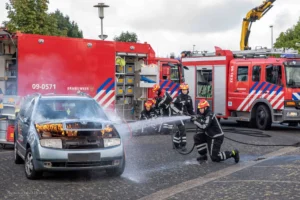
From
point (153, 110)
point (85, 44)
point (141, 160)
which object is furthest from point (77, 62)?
point (141, 160)

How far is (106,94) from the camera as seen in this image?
52.2ft

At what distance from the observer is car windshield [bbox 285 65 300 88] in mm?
17328

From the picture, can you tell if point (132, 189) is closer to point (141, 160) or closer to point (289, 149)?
point (141, 160)

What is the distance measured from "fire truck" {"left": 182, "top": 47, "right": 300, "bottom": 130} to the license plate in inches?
394

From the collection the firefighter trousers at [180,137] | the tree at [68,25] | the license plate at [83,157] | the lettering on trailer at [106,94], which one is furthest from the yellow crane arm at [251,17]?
the tree at [68,25]

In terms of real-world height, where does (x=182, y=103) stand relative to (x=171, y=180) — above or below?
above

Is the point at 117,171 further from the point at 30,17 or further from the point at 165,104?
the point at 30,17

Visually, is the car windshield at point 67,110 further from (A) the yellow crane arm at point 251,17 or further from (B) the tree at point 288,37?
(B) the tree at point 288,37

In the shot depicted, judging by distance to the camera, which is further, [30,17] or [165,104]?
[30,17]

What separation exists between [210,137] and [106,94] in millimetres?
5700

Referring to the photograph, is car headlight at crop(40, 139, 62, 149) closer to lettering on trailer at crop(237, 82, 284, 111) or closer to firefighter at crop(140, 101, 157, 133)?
firefighter at crop(140, 101, 157, 133)

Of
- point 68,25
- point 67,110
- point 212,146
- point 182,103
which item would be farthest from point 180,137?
point 68,25

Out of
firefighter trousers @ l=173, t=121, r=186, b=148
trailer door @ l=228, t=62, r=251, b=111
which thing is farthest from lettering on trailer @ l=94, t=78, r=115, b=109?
trailer door @ l=228, t=62, r=251, b=111

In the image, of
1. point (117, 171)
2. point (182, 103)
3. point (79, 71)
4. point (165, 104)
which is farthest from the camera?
point (79, 71)
